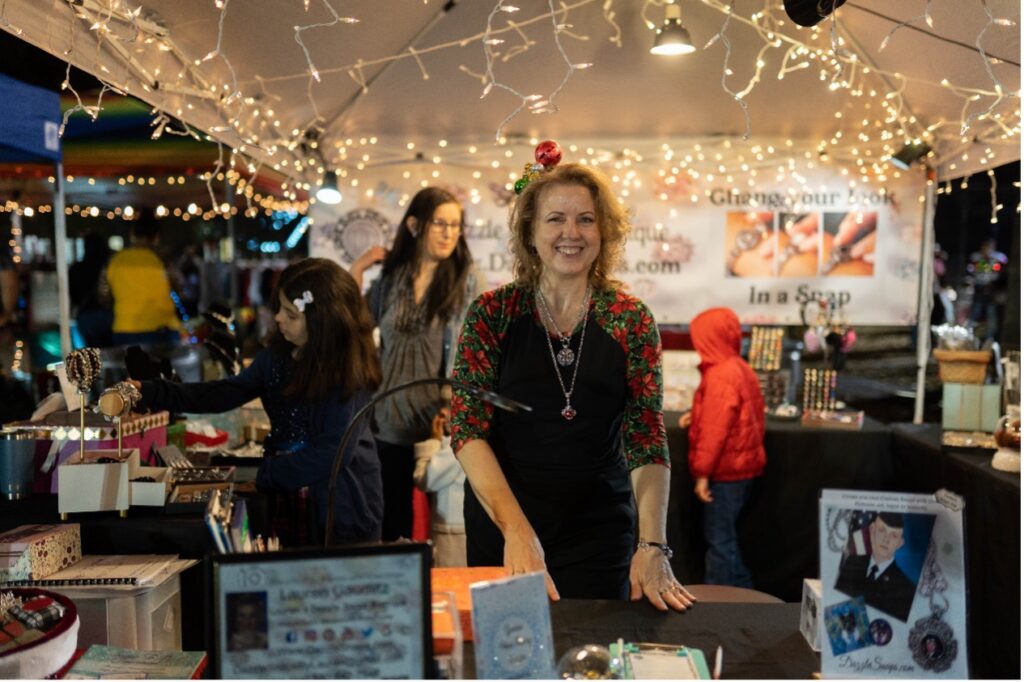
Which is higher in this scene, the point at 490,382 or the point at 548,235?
the point at 548,235

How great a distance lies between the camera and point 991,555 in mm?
2801

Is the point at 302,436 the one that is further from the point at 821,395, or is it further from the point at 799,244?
the point at 799,244

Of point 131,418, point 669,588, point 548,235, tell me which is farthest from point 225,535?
point 131,418

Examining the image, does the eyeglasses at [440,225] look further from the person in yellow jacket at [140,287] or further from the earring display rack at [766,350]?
the person in yellow jacket at [140,287]

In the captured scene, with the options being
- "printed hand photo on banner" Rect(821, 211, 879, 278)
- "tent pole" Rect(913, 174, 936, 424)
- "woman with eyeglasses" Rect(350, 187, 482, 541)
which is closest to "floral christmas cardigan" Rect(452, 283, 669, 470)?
"woman with eyeglasses" Rect(350, 187, 482, 541)

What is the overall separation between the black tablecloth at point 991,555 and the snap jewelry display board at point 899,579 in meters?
1.45

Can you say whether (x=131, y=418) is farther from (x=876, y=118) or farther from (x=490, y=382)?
(x=876, y=118)

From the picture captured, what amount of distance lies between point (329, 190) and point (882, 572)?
3.84 m

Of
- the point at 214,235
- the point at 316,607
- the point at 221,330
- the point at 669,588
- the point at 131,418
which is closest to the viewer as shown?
the point at 316,607

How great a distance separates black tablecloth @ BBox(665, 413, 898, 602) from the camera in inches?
149

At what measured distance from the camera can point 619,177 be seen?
4.79 m

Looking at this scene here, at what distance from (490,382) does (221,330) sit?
7.25 ft

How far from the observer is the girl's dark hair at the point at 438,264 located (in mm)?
3324

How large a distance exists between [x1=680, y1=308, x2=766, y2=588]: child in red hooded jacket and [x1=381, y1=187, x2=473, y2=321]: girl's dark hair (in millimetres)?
1016
